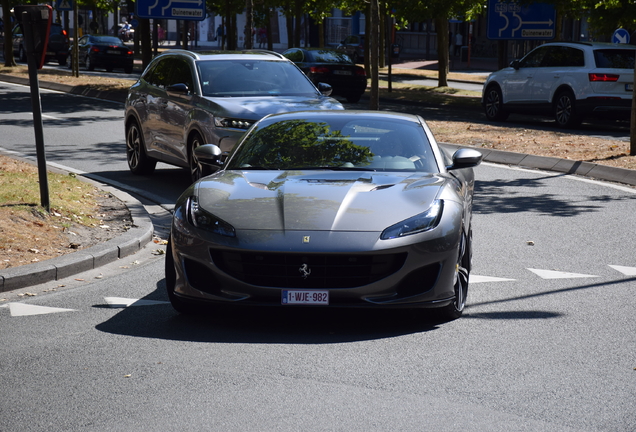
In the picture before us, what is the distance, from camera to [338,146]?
6.80 metres

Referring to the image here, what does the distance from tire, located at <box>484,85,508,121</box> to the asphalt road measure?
14.0m

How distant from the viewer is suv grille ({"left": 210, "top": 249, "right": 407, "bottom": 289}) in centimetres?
543

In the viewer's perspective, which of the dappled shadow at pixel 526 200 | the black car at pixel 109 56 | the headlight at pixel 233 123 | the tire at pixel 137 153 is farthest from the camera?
the black car at pixel 109 56

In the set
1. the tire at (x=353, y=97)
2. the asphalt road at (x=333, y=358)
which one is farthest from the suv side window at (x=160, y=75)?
the tire at (x=353, y=97)

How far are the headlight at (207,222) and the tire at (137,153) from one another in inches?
278

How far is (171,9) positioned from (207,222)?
66.7 ft

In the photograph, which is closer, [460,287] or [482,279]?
[460,287]

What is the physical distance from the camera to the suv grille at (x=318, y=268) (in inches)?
214

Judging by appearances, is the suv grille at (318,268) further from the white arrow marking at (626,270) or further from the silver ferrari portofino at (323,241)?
the white arrow marking at (626,270)

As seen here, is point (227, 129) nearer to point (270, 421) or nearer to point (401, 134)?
point (401, 134)

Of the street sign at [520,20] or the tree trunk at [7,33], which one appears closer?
the street sign at [520,20]

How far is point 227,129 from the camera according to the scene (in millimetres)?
10852

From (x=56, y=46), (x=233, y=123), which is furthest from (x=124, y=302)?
(x=56, y=46)

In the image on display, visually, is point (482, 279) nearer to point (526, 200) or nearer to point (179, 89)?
point (526, 200)
